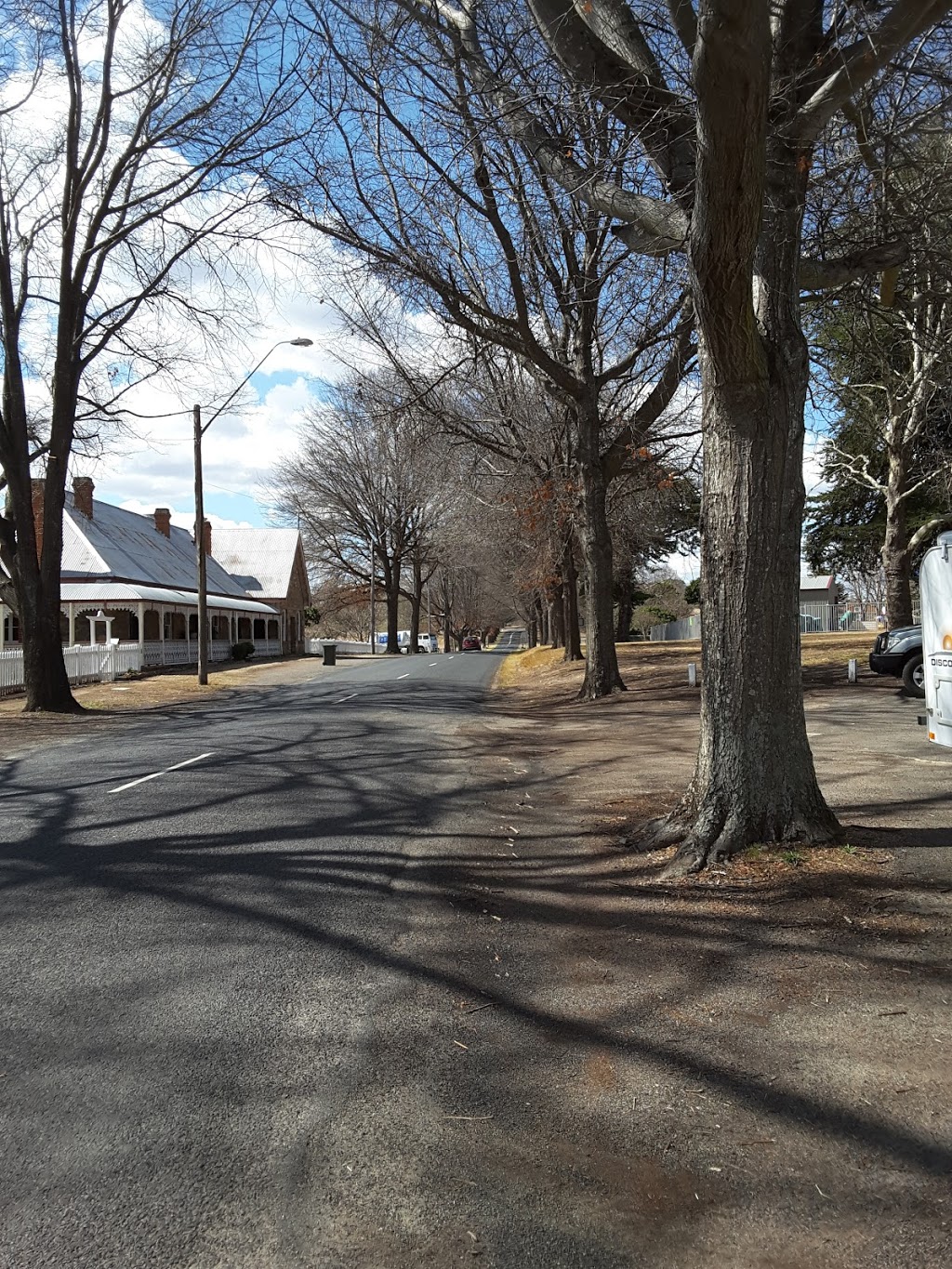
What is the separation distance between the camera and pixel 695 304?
5.82 metres

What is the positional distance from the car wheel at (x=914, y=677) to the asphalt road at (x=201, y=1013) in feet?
32.0

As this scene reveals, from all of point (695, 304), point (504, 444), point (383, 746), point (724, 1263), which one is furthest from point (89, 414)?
point (724, 1263)

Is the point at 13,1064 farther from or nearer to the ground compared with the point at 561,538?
nearer to the ground

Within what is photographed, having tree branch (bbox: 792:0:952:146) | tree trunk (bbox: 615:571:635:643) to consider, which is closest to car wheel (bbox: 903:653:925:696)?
tree branch (bbox: 792:0:952:146)

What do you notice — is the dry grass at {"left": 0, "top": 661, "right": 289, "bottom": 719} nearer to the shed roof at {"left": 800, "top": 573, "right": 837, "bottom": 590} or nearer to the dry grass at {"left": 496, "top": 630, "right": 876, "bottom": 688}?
the dry grass at {"left": 496, "top": 630, "right": 876, "bottom": 688}

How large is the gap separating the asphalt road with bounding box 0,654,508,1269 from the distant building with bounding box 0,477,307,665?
24924 mm

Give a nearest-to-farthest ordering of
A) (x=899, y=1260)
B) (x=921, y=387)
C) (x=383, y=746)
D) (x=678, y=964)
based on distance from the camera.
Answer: (x=899, y=1260), (x=678, y=964), (x=383, y=746), (x=921, y=387)

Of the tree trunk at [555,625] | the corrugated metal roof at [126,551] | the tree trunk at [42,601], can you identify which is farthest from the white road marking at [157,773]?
the tree trunk at [555,625]

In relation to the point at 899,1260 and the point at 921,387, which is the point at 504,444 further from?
the point at 899,1260

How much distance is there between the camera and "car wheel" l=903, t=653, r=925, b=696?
15547 mm

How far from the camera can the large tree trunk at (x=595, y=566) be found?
17.6 metres

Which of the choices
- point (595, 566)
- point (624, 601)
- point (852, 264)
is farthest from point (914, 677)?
point (624, 601)

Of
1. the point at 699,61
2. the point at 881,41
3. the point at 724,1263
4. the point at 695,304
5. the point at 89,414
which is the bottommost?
the point at 724,1263

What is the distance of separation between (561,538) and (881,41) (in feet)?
76.0
